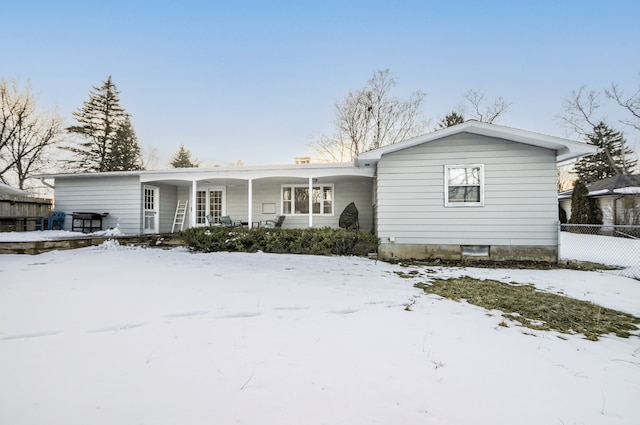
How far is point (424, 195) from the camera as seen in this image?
7898 mm

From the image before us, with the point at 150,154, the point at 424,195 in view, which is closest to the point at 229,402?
the point at 424,195

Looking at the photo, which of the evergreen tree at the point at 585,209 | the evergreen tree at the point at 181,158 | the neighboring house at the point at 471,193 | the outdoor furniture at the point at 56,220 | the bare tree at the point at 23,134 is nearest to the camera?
the neighboring house at the point at 471,193

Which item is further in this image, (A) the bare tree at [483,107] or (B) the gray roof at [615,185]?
(A) the bare tree at [483,107]

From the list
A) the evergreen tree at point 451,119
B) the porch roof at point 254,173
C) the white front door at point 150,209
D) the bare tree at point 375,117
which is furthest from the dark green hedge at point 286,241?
the evergreen tree at point 451,119

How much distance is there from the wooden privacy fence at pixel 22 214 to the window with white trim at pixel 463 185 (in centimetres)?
1420

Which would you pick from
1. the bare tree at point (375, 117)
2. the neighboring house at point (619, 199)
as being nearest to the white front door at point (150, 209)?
the bare tree at point (375, 117)

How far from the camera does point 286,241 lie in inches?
334

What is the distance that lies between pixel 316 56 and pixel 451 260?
1045 centimetres

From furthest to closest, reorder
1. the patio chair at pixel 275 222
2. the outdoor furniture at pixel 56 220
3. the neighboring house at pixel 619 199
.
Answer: the neighboring house at pixel 619 199, the outdoor furniture at pixel 56 220, the patio chair at pixel 275 222

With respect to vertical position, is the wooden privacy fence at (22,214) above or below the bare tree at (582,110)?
below

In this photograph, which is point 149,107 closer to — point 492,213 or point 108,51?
point 108,51

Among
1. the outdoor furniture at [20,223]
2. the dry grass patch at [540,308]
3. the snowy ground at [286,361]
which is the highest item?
the outdoor furniture at [20,223]

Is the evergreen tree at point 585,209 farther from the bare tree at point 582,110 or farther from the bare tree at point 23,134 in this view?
the bare tree at point 23,134

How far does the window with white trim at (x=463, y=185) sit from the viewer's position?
7737 millimetres
